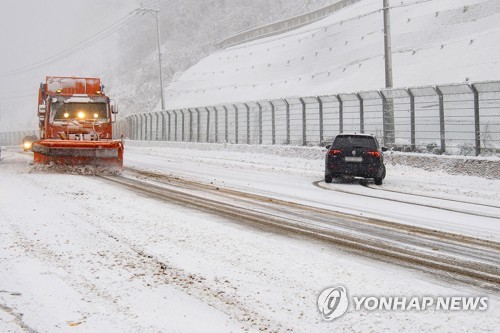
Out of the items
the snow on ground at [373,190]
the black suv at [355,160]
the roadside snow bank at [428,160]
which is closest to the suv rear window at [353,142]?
the black suv at [355,160]

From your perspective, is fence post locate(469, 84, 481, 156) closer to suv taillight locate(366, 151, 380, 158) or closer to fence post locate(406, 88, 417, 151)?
fence post locate(406, 88, 417, 151)

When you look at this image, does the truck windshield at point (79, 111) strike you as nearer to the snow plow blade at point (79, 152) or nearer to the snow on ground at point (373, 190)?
the snow plow blade at point (79, 152)

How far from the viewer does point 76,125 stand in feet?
58.7

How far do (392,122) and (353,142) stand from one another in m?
5.94

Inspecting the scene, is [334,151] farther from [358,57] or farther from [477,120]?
[358,57]

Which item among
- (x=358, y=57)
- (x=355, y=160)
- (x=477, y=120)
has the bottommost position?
(x=355, y=160)

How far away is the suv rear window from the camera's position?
15.1 m

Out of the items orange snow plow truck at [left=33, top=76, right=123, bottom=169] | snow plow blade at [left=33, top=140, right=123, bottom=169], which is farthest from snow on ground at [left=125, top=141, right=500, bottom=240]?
orange snow plow truck at [left=33, top=76, right=123, bottom=169]

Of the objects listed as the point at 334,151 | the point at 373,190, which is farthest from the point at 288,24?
the point at 373,190

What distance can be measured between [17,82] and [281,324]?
639 feet

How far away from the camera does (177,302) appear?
450 centimetres

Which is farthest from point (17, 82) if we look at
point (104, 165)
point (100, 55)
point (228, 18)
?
point (104, 165)

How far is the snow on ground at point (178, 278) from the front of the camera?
4.07 meters

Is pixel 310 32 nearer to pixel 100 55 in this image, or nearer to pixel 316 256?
pixel 316 256
